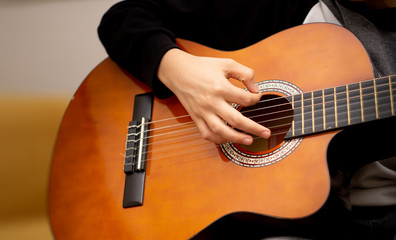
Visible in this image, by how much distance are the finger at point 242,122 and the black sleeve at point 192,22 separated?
35 centimetres

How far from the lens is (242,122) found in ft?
2.35

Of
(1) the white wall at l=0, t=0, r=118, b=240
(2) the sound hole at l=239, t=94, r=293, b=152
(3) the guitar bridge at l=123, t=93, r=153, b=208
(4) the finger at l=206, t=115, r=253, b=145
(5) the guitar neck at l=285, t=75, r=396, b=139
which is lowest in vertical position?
(5) the guitar neck at l=285, t=75, r=396, b=139

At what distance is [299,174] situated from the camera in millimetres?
680

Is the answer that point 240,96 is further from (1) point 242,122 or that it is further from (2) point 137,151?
(2) point 137,151

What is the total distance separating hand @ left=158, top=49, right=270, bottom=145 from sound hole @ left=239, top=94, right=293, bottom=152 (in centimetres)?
7

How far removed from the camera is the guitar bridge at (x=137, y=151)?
0.83 metres

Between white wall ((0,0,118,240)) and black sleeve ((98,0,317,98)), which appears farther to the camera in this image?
white wall ((0,0,118,240))

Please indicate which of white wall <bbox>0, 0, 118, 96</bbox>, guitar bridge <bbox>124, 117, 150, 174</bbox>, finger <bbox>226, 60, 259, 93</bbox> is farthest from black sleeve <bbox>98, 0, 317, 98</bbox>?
white wall <bbox>0, 0, 118, 96</bbox>

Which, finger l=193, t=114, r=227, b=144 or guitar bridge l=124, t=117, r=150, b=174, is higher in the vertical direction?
guitar bridge l=124, t=117, r=150, b=174

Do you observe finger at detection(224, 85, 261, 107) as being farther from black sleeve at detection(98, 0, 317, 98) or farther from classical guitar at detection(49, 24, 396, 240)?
black sleeve at detection(98, 0, 317, 98)

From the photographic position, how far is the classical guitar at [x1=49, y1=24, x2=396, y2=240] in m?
0.68

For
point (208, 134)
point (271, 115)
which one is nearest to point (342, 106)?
point (271, 115)

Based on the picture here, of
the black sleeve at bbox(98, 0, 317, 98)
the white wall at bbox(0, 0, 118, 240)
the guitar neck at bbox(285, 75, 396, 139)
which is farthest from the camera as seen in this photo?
the white wall at bbox(0, 0, 118, 240)

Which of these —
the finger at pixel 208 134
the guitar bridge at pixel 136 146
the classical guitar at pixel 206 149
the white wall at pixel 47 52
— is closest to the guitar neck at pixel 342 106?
the classical guitar at pixel 206 149
